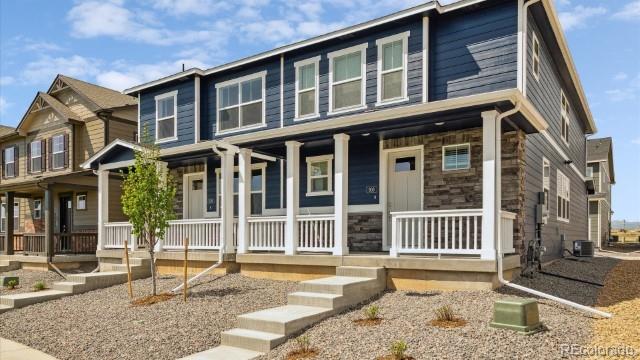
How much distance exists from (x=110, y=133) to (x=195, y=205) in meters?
6.36

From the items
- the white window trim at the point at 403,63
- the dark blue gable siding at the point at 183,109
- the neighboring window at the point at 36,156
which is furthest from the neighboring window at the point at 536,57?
the neighboring window at the point at 36,156

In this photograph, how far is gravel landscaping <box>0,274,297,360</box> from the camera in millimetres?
6961

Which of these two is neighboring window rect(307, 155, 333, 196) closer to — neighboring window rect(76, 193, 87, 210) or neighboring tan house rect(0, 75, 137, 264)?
neighboring tan house rect(0, 75, 137, 264)

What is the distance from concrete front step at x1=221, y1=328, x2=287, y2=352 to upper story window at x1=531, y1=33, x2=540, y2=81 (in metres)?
8.54

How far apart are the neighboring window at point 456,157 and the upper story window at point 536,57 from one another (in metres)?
2.62

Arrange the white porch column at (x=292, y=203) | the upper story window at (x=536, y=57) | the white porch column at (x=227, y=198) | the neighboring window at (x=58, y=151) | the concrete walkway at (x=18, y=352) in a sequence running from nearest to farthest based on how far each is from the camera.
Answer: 1. the concrete walkway at (x=18, y=352)
2. the white porch column at (x=292, y=203)
3. the upper story window at (x=536, y=57)
4. the white porch column at (x=227, y=198)
5. the neighboring window at (x=58, y=151)

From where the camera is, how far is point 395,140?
11.3 metres

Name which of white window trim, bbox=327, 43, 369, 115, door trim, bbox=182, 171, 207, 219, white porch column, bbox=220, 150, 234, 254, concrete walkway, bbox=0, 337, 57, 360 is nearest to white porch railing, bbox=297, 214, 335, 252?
white porch column, bbox=220, 150, 234, 254

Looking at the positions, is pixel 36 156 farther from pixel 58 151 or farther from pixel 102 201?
pixel 102 201

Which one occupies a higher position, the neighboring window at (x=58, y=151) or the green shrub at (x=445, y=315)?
the neighboring window at (x=58, y=151)

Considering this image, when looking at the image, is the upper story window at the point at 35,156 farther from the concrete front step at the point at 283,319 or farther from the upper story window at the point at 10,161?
the concrete front step at the point at 283,319

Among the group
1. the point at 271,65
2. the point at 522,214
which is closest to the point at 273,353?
the point at 522,214

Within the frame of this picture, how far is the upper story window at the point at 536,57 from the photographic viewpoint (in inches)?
432

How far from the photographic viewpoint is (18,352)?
721cm
